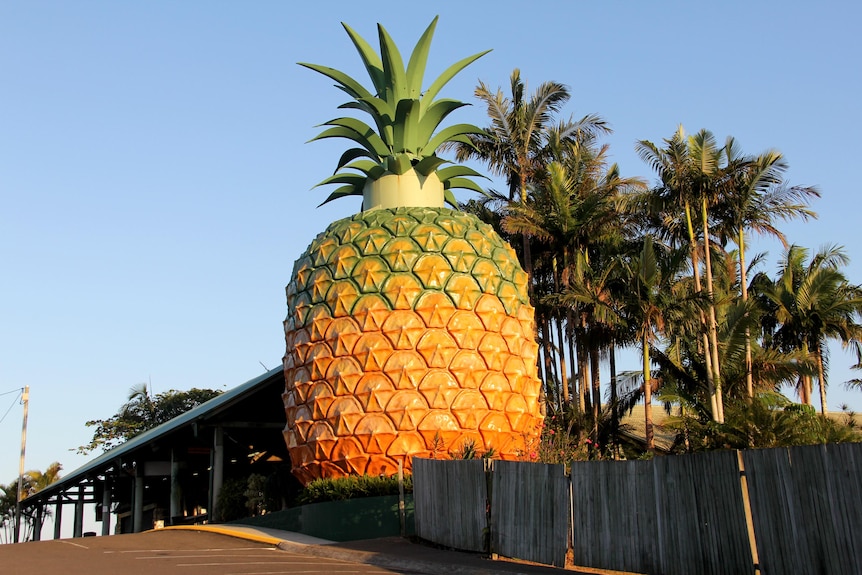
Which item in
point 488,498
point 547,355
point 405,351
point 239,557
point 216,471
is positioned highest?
point 547,355

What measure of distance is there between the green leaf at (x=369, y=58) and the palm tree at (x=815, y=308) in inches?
720

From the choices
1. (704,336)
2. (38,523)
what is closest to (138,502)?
(38,523)

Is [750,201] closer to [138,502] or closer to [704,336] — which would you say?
[704,336]

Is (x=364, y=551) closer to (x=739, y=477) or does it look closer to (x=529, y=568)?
(x=529, y=568)

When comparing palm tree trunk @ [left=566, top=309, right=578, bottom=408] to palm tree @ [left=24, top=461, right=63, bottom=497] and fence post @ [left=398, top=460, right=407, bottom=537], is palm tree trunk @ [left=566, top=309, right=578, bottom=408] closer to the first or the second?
fence post @ [left=398, top=460, right=407, bottom=537]

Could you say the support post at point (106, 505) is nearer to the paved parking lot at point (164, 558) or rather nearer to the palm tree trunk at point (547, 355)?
the paved parking lot at point (164, 558)

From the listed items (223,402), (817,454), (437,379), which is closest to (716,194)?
(437,379)

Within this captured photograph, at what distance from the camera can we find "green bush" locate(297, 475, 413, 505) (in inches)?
723

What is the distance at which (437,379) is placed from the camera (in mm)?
18984

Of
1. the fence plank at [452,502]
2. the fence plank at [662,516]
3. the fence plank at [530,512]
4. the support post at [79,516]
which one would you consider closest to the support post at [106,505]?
the support post at [79,516]

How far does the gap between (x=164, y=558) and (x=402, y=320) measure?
7137 millimetres

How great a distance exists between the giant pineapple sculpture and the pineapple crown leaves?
35mm

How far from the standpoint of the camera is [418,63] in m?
21.7

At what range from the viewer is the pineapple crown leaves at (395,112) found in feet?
70.5
